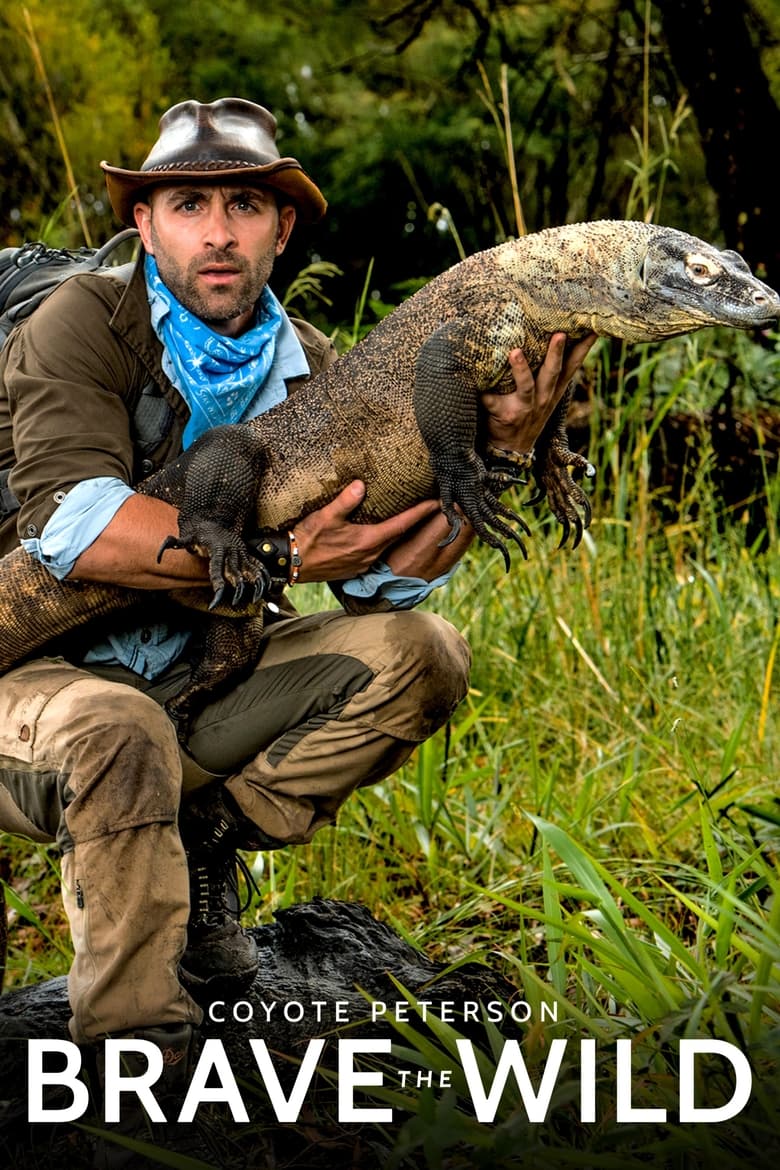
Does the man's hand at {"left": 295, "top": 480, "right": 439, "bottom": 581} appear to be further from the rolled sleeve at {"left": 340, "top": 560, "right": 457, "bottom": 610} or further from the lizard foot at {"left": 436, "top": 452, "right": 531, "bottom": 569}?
→ the lizard foot at {"left": 436, "top": 452, "right": 531, "bottom": 569}

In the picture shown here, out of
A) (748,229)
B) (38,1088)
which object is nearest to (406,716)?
(38,1088)

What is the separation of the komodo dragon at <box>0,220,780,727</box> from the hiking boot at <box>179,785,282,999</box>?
0.29 m

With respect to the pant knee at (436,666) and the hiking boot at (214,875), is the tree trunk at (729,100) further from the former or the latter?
the hiking boot at (214,875)

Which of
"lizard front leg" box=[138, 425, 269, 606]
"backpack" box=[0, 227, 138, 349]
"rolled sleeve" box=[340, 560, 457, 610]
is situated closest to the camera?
"lizard front leg" box=[138, 425, 269, 606]

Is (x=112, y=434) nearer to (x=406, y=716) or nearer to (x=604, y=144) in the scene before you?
(x=406, y=716)

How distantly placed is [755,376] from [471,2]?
8.03ft

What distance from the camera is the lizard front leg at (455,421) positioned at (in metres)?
3.31

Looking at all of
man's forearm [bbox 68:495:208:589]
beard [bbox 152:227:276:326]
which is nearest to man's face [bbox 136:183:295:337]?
beard [bbox 152:227:276:326]

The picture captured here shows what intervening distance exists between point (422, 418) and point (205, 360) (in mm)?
630

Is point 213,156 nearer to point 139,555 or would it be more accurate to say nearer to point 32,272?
point 32,272

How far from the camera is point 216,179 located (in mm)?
3662

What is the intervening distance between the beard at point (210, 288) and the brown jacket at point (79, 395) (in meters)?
0.08

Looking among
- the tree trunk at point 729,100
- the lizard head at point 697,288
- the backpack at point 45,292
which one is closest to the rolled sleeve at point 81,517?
the backpack at point 45,292

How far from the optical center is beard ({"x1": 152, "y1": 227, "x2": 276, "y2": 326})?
3660 millimetres
